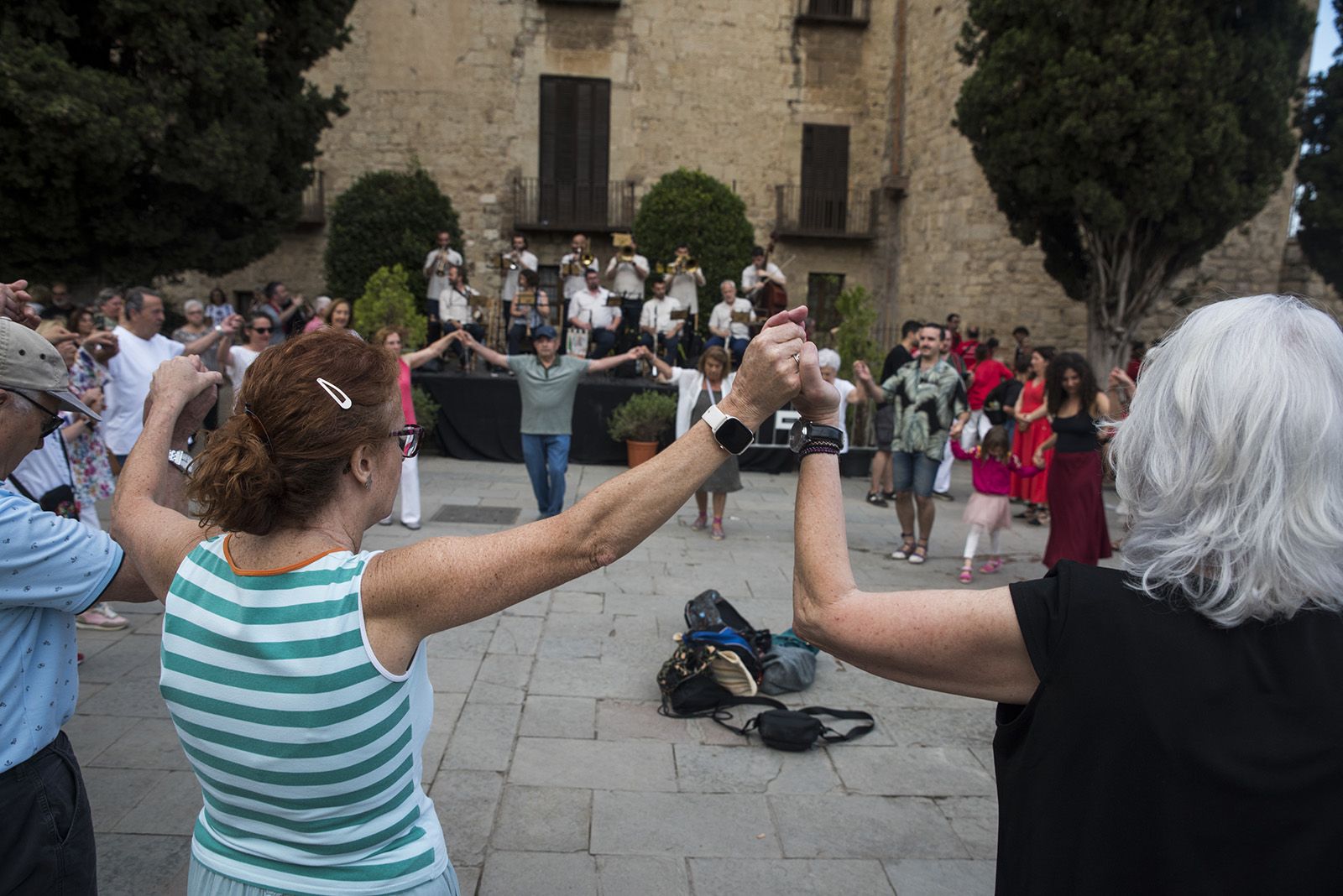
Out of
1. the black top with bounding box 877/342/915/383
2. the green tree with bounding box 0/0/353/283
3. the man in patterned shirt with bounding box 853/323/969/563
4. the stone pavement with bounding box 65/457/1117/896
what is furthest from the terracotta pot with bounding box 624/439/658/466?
the green tree with bounding box 0/0/353/283

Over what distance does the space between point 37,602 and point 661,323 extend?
13111 millimetres

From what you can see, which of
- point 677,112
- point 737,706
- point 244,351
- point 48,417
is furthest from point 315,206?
point 48,417

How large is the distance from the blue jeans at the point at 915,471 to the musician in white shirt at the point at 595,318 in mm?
7140

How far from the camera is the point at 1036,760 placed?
1.39m

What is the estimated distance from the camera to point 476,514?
932 centimetres

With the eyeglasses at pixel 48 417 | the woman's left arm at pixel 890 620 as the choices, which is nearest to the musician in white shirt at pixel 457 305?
the eyeglasses at pixel 48 417

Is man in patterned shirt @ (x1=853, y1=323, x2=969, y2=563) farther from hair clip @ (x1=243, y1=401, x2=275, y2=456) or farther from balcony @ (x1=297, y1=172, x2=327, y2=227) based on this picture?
balcony @ (x1=297, y1=172, x2=327, y2=227)

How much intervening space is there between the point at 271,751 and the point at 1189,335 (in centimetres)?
161

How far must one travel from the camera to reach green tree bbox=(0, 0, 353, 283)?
10.4 metres

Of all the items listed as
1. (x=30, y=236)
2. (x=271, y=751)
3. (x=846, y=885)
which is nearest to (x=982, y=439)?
(x=846, y=885)

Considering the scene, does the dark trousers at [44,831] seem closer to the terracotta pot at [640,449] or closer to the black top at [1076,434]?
the black top at [1076,434]

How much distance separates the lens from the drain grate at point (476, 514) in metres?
9.00

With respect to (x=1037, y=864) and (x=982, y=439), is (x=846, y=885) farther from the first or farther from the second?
(x=982, y=439)

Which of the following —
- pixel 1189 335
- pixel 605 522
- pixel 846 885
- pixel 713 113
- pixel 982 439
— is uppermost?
pixel 713 113
